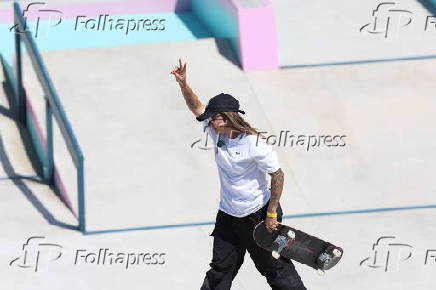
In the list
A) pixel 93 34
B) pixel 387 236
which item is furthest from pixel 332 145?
pixel 93 34

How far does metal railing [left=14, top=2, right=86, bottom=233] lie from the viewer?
35.0ft

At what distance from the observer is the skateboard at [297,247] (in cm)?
898

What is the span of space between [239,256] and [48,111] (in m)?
2.87

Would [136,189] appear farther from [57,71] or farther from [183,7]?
[183,7]

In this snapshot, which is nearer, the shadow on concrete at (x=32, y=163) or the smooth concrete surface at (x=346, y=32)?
the shadow on concrete at (x=32, y=163)

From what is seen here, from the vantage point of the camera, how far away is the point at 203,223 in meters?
11.1

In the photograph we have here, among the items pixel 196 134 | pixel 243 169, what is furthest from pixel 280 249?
pixel 196 134

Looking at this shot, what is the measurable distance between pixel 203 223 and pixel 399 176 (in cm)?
195

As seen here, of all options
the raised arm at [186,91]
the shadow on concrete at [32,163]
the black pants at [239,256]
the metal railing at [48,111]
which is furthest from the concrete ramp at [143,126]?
the raised arm at [186,91]

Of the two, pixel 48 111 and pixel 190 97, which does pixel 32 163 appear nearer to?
pixel 48 111

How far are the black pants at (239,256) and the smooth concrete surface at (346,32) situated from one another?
4.68m

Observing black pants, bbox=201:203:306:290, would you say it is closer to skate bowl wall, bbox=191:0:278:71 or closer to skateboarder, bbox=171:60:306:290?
skateboarder, bbox=171:60:306:290

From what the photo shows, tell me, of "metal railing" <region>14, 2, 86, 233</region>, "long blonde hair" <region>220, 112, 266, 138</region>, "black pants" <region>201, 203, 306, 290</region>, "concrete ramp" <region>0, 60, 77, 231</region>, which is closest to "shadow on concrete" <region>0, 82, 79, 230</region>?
"concrete ramp" <region>0, 60, 77, 231</region>

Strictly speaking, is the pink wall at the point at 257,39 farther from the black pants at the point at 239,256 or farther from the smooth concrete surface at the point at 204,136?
the black pants at the point at 239,256
